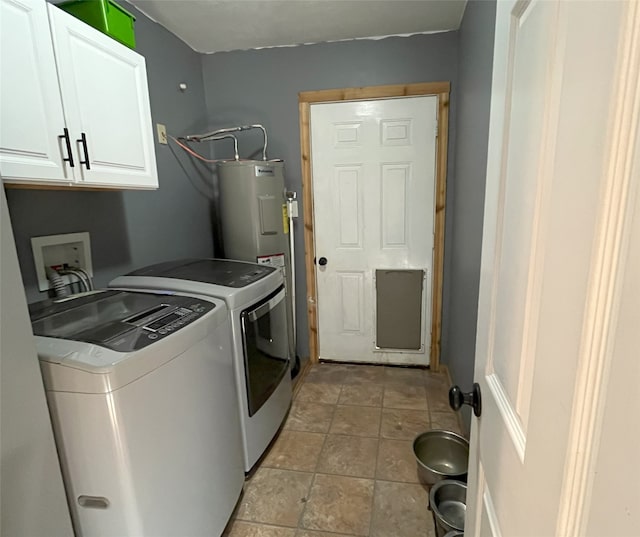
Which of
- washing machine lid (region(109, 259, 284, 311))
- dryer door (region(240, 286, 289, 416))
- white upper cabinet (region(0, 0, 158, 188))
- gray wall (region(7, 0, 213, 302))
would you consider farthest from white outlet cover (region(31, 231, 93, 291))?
dryer door (region(240, 286, 289, 416))

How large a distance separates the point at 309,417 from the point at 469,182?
66.1 inches

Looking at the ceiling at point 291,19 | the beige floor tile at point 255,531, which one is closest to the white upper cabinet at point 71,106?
the ceiling at point 291,19

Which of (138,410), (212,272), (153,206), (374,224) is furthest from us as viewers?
(374,224)

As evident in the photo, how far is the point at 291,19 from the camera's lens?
2.11 meters

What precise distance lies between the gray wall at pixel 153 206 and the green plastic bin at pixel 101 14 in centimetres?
64

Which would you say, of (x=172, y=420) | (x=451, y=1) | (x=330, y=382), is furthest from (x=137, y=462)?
(x=451, y=1)

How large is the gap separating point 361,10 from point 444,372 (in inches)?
97.0

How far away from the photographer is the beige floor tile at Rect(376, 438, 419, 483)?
1.71 metres

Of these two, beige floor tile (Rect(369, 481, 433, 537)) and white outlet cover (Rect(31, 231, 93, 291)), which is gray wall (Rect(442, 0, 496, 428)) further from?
white outlet cover (Rect(31, 231, 93, 291))

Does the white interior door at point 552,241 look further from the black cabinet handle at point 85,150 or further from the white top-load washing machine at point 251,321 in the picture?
the black cabinet handle at point 85,150

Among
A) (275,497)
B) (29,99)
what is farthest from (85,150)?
(275,497)

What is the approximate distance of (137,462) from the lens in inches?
38.0

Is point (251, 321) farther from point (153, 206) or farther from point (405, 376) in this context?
point (405, 376)

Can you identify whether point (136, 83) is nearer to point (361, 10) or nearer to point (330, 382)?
point (361, 10)
